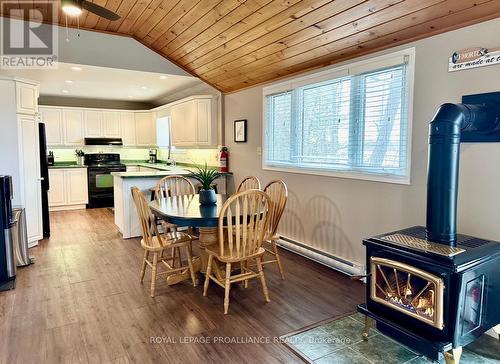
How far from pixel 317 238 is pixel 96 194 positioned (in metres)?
5.22

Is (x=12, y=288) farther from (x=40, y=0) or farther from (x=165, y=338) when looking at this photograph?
(x=40, y=0)

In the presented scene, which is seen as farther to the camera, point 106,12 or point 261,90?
point 261,90

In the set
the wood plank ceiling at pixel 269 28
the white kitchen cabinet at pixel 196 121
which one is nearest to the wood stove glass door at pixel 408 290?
the wood plank ceiling at pixel 269 28

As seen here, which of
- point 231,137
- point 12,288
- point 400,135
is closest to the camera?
point 400,135

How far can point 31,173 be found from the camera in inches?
174

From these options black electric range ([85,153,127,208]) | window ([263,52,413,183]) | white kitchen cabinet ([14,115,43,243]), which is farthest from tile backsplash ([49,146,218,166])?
white kitchen cabinet ([14,115,43,243])

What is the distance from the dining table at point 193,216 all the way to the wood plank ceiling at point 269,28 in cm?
179

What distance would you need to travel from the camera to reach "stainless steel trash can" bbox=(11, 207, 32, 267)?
144 inches

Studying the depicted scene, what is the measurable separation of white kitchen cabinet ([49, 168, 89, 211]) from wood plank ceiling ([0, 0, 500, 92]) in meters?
3.51

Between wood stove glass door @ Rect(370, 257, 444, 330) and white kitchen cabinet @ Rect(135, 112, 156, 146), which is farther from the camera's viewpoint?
white kitchen cabinet @ Rect(135, 112, 156, 146)

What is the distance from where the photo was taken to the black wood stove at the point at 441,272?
1.87 meters

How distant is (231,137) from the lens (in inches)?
217

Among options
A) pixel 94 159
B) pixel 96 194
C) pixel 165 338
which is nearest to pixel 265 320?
pixel 165 338

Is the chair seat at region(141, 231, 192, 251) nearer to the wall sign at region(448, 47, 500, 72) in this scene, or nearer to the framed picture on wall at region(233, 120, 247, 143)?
the framed picture on wall at region(233, 120, 247, 143)
